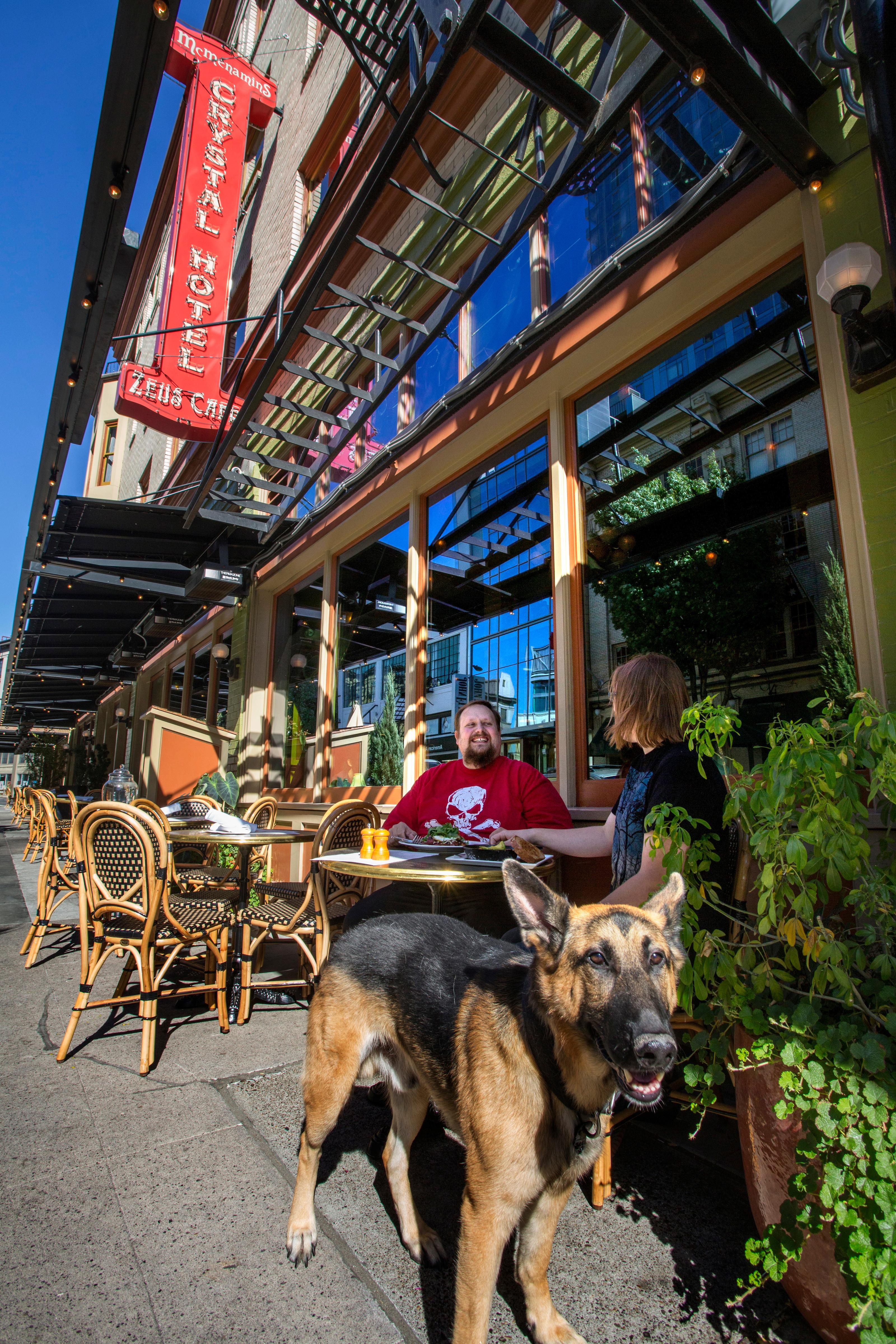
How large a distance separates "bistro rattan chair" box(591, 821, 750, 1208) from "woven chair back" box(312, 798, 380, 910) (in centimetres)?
185

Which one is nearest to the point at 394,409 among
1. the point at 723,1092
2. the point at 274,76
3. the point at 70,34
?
the point at 70,34

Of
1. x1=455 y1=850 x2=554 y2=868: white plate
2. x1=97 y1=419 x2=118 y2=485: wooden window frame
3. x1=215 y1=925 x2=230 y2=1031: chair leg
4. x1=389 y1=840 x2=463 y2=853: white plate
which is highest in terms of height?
x1=97 y1=419 x2=118 y2=485: wooden window frame

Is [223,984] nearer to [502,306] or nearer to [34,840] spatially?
[502,306]

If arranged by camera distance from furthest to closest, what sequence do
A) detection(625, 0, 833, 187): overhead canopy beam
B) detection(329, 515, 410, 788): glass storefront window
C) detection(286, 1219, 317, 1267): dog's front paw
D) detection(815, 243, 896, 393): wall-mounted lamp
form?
1. detection(329, 515, 410, 788): glass storefront window
2. detection(815, 243, 896, 393): wall-mounted lamp
3. detection(625, 0, 833, 187): overhead canopy beam
4. detection(286, 1219, 317, 1267): dog's front paw

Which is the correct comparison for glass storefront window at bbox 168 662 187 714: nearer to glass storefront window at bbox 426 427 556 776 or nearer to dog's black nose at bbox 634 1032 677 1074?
glass storefront window at bbox 426 427 556 776

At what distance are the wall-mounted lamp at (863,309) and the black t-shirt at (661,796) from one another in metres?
1.72

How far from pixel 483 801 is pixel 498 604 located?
82.7 inches

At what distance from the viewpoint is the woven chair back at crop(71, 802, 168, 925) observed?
128 inches

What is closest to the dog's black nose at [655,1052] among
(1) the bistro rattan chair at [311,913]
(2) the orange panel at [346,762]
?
(1) the bistro rattan chair at [311,913]

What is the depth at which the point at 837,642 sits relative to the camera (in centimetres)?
304

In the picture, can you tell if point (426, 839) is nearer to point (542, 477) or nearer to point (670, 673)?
point (670, 673)

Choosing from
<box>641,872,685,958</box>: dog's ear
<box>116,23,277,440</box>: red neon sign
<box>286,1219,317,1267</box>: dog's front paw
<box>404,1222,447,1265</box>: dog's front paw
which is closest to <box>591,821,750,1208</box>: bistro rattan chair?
<box>641,872,685,958</box>: dog's ear

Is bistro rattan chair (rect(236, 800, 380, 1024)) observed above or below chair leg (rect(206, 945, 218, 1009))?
above

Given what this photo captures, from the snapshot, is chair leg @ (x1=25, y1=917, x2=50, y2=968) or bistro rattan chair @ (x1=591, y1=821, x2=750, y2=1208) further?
chair leg @ (x1=25, y1=917, x2=50, y2=968)
